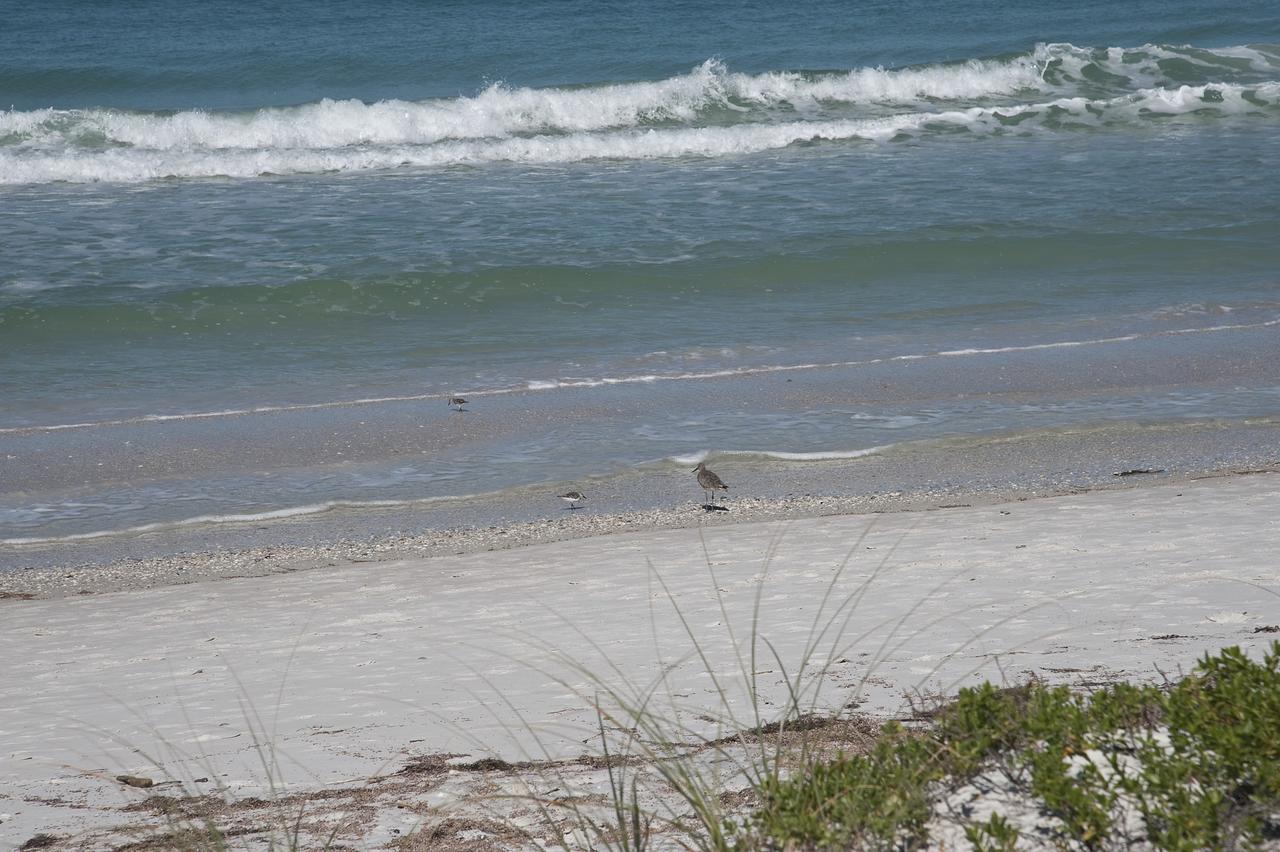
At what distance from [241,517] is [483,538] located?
1705 mm

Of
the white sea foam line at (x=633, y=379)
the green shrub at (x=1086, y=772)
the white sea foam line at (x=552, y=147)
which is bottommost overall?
the white sea foam line at (x=633, y=379)

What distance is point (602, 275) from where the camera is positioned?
47.3 ft

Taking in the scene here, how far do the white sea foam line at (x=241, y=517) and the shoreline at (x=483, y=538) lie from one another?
504 millimetres

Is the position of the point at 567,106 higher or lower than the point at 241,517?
higher

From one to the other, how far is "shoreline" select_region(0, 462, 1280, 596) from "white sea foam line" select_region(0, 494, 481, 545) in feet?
1.65

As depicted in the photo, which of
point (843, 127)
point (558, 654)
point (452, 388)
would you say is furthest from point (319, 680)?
point (843, 127)

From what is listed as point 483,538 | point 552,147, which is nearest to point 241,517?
point 483,538

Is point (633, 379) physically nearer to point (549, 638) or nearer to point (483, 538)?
point (483, 538)

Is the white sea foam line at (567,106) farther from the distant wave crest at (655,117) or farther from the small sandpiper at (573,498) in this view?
the small sandpiper at (573,498)

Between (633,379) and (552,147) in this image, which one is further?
(552,147)

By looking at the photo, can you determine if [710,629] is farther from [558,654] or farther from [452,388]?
[452,388]

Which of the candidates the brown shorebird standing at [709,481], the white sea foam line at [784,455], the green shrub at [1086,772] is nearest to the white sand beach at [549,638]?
the green shrub at [1086,772]

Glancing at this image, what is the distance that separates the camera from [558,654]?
193 inches

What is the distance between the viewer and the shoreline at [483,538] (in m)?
6.99
